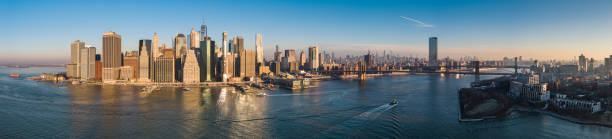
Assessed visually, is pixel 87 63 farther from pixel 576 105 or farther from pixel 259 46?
pixel 576 105

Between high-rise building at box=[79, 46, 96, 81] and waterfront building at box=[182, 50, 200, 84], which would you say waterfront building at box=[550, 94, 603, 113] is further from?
high-rise building at box=[79, 46, 96, 81]

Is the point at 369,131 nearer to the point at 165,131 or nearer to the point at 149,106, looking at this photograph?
the point at 165,131

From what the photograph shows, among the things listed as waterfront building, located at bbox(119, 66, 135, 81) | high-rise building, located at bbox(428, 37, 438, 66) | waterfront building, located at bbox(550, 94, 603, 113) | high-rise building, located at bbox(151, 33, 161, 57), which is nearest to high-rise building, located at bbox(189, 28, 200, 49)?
high-rise building, located at bbox(151, 33, 161, 57)

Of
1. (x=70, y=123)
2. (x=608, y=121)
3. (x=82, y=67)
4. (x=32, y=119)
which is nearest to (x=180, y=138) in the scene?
(x=70, y=123)

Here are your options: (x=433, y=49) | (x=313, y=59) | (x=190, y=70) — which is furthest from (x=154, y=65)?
(x=433, y=49)

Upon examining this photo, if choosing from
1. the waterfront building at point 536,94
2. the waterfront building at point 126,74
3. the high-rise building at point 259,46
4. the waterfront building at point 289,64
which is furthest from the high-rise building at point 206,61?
the waterfront building at point 536,94
